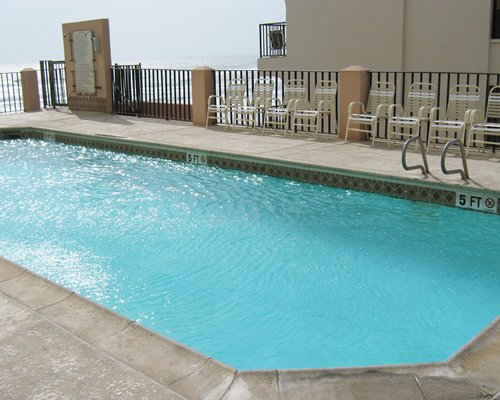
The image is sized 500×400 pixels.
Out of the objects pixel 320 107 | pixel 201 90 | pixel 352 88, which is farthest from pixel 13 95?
pixel 352 88

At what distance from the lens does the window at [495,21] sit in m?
12.9

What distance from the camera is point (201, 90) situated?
12.0m

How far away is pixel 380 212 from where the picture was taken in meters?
6.64

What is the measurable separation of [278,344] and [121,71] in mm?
11576

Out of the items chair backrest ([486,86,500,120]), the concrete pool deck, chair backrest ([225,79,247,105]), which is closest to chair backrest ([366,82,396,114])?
chair backrest ([486,86,500,120])

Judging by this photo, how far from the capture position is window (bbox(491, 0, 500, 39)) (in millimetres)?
12867

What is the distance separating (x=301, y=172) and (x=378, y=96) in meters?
2.42

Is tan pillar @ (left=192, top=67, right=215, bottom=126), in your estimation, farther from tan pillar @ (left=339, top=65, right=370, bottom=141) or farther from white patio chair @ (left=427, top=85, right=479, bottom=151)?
white patio chair @ (left=427, top=85, right=479, bottom=151)

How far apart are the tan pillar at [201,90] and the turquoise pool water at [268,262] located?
3.85 metres

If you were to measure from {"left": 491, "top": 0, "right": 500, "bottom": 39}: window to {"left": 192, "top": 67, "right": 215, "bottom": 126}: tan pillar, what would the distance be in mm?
6121

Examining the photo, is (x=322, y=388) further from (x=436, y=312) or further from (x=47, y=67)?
(x=47, y=67)

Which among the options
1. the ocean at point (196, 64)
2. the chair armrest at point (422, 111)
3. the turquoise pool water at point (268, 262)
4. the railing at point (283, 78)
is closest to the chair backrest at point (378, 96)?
the chair armrest at point (422, 111)

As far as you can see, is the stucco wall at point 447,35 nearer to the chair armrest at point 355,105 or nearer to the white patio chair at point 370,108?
the white patio chair at point 370,108

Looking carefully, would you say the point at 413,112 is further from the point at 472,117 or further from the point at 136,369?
the point at 136,369
